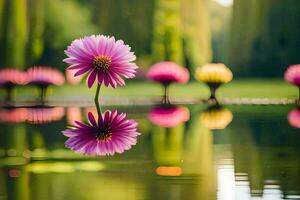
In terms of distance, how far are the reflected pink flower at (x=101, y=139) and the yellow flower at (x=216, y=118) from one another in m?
0.58

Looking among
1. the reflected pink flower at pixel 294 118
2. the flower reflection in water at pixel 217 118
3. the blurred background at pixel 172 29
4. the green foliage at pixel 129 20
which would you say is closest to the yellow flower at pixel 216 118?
the flower reflection in water at pixel 217 118

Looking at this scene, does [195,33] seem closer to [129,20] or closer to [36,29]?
[129,20]

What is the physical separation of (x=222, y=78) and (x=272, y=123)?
2.04 metres

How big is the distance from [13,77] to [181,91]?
1561mm

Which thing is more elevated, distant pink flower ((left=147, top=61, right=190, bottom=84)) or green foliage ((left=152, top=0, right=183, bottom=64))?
green foliage ((left=152, top=0, right=183, bottom=64))

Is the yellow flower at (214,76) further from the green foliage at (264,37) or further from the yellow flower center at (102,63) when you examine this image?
the yellow flower center at (102,63)

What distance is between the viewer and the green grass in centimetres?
577

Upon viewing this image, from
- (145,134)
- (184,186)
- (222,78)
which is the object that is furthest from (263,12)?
(184,186)

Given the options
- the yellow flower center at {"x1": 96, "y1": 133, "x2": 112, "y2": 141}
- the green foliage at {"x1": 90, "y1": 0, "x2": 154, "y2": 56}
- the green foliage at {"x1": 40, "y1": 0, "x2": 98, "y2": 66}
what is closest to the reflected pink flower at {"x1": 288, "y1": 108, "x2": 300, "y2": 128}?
the yellow flower center at {"x1": 96, "y1": 133, "x2": 112, "y2": 141}

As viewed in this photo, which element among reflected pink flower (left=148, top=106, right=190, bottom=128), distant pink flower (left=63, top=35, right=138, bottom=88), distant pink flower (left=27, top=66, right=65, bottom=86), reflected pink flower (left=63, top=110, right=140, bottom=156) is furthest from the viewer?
distant pink flower (left=27, top=66, right=65, bottom=86)

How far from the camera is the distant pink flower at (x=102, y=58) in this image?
110 inches

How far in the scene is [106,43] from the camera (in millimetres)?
2871

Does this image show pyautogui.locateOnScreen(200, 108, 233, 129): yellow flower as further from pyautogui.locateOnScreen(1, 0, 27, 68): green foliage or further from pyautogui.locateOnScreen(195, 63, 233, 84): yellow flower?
pyautogui.locateOnScreen(1, 0, 27, 68): green foliage

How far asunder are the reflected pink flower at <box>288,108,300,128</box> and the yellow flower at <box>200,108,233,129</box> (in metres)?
0.31
